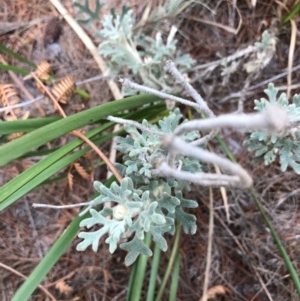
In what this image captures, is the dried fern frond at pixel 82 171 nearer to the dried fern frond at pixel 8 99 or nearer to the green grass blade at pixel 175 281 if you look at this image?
the dried fern frond at pixel 8 99

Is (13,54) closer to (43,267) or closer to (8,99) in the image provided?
(8,99)

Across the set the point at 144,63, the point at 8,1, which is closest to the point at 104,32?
the point at 144,63

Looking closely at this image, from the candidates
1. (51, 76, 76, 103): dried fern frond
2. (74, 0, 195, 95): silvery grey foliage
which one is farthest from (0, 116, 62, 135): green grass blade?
(74, 0, 195, 95): silvery grey foliage

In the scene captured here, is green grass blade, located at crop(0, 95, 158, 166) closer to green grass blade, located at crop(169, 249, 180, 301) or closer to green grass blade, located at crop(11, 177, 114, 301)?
green grass blade, located at crop(11, 177, 114, 301)

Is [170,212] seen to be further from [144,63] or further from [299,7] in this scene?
[299,7]

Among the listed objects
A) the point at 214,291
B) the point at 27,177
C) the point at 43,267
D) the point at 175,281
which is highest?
the point at 27,177

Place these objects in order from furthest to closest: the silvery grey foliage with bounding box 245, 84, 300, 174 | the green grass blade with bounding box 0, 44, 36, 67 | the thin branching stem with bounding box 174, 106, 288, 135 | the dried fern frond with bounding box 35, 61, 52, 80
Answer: the dried fern frond with bounding box 35, 61, 52, 80 → the green grass blade with bounding box 0, 44, 36, 67 → the silvery grey foliage with bounding box 245, 84, 300, 174 → the thin branching stem with bounding box 174, 106, 288, 135

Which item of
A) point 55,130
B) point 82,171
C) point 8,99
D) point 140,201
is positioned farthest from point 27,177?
point 8,99
